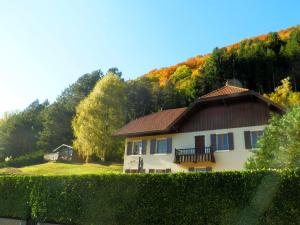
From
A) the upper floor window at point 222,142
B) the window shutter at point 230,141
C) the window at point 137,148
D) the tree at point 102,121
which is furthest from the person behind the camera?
the tree at point 102,121

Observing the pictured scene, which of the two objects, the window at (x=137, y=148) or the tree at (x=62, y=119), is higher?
the tree at (x=62, y=119)

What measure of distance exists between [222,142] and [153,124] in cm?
859

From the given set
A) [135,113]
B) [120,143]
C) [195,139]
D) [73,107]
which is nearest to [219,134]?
[195,139]

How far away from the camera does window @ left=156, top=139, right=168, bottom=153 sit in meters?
32.9

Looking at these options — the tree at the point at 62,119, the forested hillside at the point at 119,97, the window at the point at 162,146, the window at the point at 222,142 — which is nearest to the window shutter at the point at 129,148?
the window at the point at 162,146

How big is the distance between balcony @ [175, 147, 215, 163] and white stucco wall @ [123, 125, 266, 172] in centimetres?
54

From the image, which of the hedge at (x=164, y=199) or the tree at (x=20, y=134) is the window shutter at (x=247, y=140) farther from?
the tree at (x=20, y=134)

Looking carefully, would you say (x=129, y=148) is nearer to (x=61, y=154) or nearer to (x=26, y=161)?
(x=61, y=154)

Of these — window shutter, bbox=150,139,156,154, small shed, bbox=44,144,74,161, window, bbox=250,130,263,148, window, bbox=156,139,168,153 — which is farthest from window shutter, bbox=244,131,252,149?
small shed, bbox=44,144,74,161

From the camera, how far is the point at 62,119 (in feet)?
227

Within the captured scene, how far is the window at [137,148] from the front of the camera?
34688 mm

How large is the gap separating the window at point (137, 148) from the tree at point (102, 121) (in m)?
14.0

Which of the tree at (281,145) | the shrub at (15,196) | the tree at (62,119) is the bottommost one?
the shrub at (15,196)

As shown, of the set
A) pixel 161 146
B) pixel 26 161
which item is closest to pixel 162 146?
pixel 161 146
